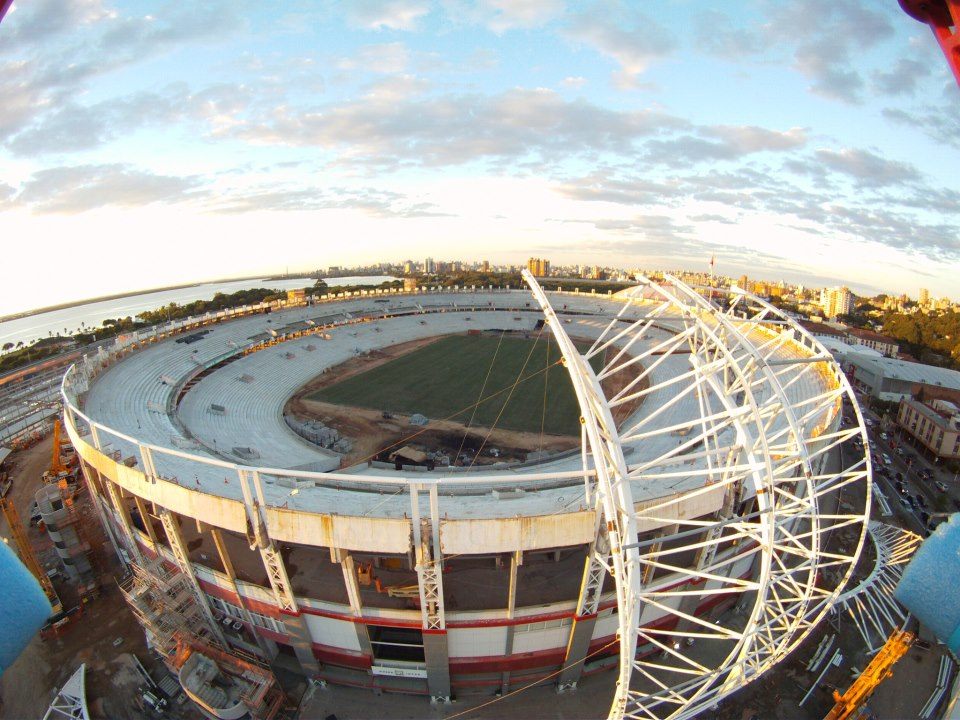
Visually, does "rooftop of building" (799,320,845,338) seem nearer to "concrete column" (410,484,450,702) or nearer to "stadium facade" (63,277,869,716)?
"stadium facade" (63,277,869,716)

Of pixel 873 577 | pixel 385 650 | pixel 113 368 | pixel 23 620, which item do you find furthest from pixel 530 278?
pixel 113 368

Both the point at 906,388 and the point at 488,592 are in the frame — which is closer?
the point at 488,592

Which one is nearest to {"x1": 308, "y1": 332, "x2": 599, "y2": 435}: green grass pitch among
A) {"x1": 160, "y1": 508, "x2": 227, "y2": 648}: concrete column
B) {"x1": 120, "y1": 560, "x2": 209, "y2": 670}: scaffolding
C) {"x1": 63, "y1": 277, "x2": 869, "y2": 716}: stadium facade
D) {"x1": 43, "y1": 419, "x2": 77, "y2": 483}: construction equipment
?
{"x1": 63, "y1": 277, "x2": 869, "y2": 716}: stadium facade

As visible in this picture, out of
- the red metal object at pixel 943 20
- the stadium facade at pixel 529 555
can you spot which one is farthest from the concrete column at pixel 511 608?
the red metal object at pixel 943 20

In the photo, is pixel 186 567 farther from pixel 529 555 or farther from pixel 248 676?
pixel 529 555

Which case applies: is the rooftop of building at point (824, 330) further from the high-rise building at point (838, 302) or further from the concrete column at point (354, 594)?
the concrete column at point (354, 594)

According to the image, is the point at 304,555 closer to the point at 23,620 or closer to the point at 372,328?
the point at 23,620
